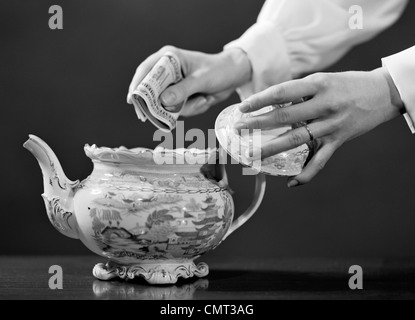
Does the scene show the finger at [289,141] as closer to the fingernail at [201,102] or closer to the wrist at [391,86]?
the wrist at [391,86]

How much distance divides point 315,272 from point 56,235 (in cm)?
149

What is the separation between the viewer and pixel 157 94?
4.50 feet

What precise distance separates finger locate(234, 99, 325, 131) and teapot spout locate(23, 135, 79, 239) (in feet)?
1.01

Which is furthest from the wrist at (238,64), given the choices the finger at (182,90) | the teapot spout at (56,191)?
the teapot spout at (56,191)

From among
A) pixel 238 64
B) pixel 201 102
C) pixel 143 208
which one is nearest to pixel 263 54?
pixel 238 64

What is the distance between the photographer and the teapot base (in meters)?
1.22

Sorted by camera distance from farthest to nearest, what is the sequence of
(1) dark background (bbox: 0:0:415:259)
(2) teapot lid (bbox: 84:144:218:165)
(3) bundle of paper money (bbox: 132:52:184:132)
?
(1) dark background (bbox: 0:0:415:259) < (3) bundle of paper money (bbox: 132:52:184:132) < (2) teapot lid (bbox: 84:144:218:165)

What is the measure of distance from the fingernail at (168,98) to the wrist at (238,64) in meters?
0.25

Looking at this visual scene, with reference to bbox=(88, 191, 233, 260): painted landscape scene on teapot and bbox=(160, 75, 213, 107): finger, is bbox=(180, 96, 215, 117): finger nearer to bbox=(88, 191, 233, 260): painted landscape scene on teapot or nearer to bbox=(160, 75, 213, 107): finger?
bbox=(160, 75, 213, 107): finger

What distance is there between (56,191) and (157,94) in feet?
0.87

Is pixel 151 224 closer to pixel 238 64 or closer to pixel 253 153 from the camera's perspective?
pixel 253 153

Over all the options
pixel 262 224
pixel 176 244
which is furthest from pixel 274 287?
pixel 262 224

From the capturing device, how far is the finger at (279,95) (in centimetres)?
114

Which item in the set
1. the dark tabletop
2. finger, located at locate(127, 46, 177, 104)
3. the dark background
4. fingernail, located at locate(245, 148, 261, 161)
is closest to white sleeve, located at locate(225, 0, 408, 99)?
finger, located at locate(127, 46, 177, 104)
